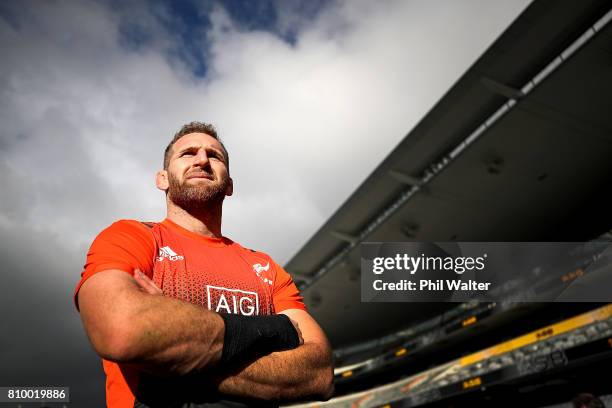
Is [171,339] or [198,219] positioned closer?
[171,339]

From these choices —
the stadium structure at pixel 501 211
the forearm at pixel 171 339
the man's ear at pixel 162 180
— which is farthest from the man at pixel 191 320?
the stadium structure at pixel 501 211

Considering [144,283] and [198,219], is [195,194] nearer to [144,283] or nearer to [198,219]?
[198,219]

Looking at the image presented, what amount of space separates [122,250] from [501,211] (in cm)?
1307

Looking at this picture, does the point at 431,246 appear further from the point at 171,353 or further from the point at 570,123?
the point at 171,353

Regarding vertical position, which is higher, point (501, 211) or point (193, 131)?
point (501, 211)

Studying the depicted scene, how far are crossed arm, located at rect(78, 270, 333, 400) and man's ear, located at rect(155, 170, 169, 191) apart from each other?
59 cm

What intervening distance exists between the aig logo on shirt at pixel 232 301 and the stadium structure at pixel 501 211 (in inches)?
299

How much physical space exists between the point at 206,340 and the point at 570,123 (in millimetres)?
10224

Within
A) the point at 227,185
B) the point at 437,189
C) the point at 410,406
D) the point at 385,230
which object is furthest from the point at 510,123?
the point at 410,406

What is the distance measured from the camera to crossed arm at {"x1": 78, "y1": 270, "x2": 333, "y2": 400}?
0.94 meters

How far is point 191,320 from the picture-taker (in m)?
0.99

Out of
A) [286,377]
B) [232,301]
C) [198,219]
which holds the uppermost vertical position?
[198,219]

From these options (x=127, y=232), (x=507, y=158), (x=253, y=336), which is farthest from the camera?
(x=507, y=158)

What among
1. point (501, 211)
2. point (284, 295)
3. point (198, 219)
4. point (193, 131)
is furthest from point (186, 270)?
point (501, 211)
